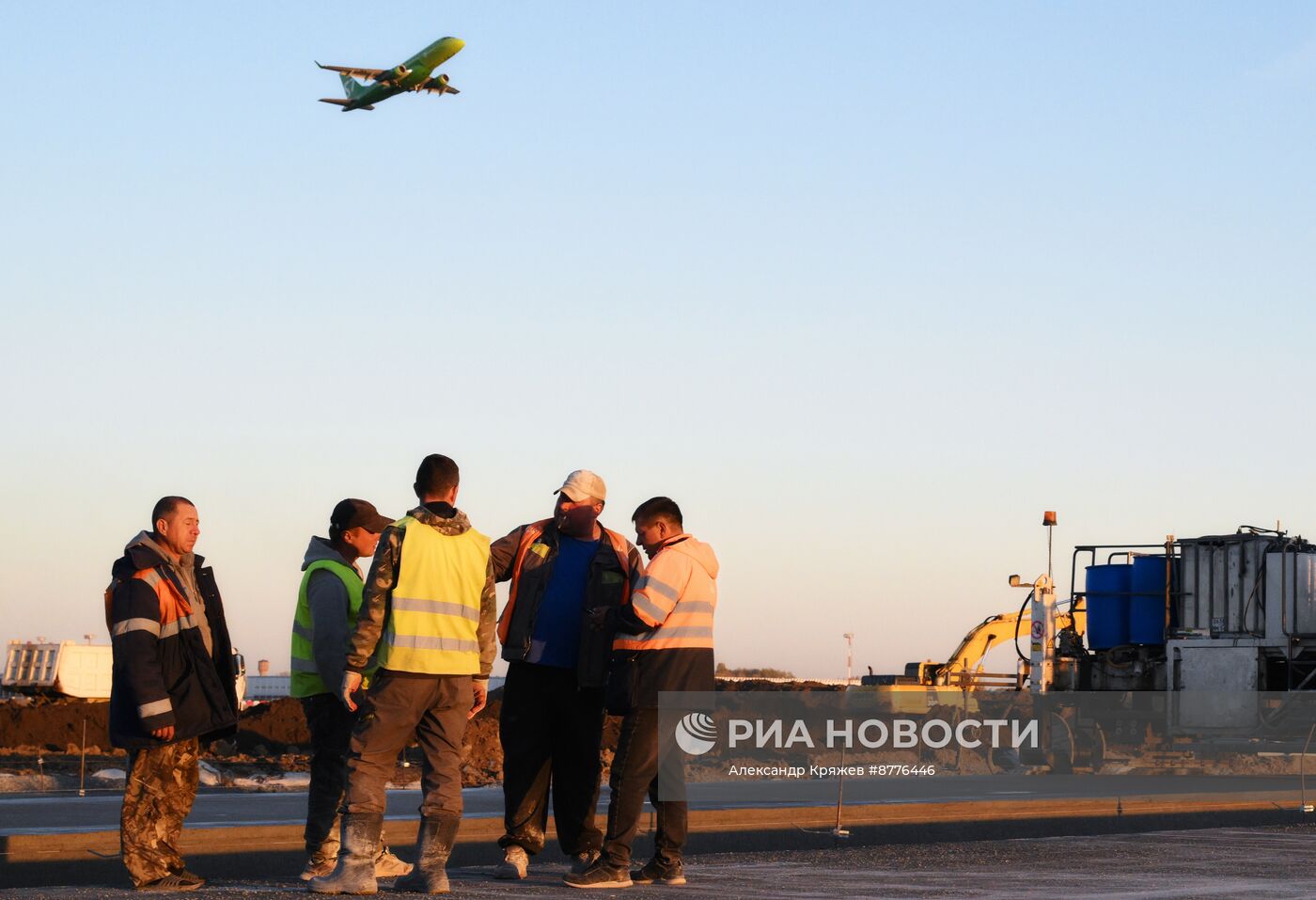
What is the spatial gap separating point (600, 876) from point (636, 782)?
1.53ft

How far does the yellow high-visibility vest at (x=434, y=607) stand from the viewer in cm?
816

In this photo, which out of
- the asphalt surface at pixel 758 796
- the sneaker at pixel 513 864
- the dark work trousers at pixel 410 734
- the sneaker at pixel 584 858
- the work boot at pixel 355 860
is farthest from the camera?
the asphalt surface at pixel 758 796

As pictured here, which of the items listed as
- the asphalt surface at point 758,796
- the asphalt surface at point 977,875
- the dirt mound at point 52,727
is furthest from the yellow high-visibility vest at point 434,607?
the dirt mound at point 52,727

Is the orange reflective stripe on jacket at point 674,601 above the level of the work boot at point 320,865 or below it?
above

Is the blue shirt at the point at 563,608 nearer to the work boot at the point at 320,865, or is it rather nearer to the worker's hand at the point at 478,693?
the worker's hand at the point at 478,693

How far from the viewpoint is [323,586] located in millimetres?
8727

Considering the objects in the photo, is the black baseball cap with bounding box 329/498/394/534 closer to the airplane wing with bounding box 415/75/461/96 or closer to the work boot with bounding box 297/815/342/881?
the work boot with bounding box 297/815/342/881

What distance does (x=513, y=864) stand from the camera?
925 cm

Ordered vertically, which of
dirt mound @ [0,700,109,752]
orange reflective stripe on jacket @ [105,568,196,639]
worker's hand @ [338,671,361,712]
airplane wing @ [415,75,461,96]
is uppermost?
airplane wing @ [415,75,461,96]

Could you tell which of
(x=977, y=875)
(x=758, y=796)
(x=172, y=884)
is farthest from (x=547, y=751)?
(x=758, y=796)

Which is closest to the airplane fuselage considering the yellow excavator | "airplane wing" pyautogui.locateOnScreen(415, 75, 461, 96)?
"airplane wing" pyautogui.locateOnScreen(415, 75, 461, 96)

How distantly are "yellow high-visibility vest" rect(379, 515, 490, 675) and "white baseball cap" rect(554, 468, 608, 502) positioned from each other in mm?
854

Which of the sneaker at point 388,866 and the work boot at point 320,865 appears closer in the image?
the work boot at point 320,865

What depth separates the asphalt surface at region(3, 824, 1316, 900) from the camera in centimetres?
855
